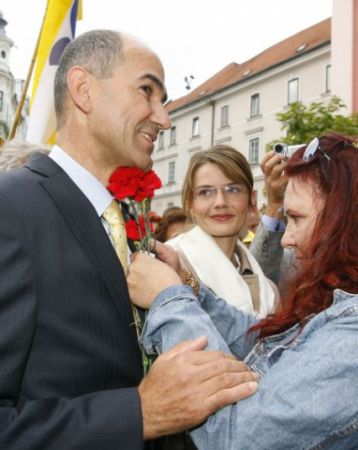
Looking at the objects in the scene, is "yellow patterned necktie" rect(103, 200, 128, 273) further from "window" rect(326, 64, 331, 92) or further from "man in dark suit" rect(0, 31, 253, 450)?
"window" rect(326, 64, 331, 92)

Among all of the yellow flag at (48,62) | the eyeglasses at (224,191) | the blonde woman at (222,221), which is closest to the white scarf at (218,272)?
the blonde woman at (222,221)

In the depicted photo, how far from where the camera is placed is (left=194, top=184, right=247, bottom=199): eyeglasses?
137 inches

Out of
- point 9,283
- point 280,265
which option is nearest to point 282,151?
point 280,265

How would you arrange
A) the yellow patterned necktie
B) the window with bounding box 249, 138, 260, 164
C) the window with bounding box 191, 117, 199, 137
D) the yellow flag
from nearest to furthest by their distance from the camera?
the yellow patterned necktie
the yellow flag
the window with bounding box 249, 138, 260, 164
the window with bounding box 191, 117, 199, 137

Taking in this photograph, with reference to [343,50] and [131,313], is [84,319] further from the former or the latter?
[343,50]

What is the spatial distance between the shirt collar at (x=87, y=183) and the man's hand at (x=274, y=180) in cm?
155

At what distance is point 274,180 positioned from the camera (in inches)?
133

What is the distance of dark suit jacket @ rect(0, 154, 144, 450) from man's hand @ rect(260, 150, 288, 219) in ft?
5.74

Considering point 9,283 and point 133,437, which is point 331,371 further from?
point 9,283

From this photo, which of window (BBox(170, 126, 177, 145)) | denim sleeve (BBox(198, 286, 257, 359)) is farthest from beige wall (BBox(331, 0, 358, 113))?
window (BBox(170, 126, 177, 145))

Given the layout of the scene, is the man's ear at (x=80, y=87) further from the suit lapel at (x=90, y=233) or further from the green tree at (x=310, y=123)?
the green tree at (x=310, y=123)

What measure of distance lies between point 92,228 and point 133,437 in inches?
23.4

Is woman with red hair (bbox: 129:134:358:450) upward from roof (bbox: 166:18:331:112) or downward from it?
downward

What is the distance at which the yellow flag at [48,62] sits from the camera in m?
4.71
